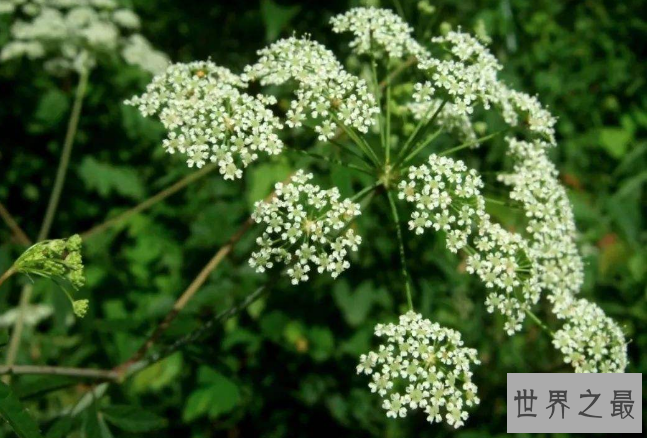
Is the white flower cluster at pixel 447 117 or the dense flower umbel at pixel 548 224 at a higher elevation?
the white flower cluster at pixel 447 117

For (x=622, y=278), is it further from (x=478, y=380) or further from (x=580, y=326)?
(x=580, y=326)

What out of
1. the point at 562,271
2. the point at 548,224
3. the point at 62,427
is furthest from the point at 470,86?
the point at 62,427

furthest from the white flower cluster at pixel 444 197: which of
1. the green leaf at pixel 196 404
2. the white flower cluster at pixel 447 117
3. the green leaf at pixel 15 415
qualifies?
the green leaf at pixel 196 404

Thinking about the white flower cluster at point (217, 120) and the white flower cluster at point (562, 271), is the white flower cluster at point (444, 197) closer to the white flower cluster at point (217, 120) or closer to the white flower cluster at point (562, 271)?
the white flower cluster at point (562, 271)

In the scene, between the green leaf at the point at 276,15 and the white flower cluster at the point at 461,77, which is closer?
the white flower cluster at the point at 461,77

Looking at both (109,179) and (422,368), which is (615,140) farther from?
(422,368)

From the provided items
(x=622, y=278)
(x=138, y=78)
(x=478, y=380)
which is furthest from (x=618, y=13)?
(x=138, y=78)

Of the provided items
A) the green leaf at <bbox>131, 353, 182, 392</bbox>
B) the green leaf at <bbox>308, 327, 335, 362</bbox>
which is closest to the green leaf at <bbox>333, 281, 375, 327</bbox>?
the green leaf at <bbox>308, 327, 335, 362</bbox>

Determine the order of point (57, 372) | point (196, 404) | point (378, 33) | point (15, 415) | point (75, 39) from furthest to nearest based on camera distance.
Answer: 1. point (75, 39)
2. point (196, 404)
3. point (378, 33)
4. point (57, 372)
5. point (15, 415)
